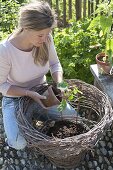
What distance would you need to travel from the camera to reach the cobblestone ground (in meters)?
3.05

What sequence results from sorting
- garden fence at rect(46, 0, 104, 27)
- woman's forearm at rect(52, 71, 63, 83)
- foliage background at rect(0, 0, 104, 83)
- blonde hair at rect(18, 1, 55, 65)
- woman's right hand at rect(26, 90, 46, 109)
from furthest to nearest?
garden fence at rect(46, 0, 104, 27) < foliage background at rect(0, 0, 104, 83) < woman's forearm at rect(52, 71, 63, 83) < woman's right hand at rect(26, 90, 46, 109) < blonde hair at rect(18, 1, 55, 65)

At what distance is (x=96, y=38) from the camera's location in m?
3.78

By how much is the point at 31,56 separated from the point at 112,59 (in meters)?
0.74

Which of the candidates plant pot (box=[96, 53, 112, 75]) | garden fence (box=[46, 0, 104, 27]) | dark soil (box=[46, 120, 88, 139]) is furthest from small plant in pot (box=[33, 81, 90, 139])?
garden fence (box=[46, 0, 104, 27])

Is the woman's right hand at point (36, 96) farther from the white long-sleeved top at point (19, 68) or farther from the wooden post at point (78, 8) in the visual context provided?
the wooden post at point (78, 8)

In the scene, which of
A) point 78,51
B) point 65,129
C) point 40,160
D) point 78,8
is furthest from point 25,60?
point 78,8

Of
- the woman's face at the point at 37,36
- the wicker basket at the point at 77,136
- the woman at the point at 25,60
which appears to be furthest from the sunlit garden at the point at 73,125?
the woman's face at the point at 37,36

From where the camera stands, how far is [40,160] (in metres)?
3.10

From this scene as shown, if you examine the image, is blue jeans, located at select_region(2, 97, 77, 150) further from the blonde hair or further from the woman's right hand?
the blonde hair

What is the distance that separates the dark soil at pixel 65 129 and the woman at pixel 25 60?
297 mm

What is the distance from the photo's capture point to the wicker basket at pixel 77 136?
98.4 inches

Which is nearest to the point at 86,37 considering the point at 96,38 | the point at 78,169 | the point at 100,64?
the point at 96,38

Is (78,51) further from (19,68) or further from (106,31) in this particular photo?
(19,68)

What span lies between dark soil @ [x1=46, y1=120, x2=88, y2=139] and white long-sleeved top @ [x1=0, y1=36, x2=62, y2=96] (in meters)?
0.42
